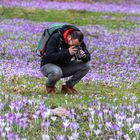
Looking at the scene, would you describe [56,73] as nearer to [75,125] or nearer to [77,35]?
[77,35]

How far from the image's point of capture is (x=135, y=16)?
3594 cm

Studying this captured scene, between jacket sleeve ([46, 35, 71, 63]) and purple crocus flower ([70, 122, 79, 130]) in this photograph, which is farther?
jacket sleeve ([46, 35, 71, 63])

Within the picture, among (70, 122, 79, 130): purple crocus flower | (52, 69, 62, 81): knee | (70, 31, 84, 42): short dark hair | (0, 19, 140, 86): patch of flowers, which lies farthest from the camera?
(0, 19, 140, 86): patch of flowers

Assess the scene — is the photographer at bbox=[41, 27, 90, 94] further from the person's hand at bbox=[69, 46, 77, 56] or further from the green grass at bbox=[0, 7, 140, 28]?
the green grass at bbox=[0, 7, 140, 28]

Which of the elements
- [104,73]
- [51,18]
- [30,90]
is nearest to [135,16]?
[51,18]

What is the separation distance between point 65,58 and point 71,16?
78.6ft

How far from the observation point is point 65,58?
8898 millimetres

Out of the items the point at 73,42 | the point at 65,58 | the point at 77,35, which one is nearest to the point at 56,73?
the point at 65,58

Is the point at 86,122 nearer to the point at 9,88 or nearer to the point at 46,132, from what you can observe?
the point at 46,132

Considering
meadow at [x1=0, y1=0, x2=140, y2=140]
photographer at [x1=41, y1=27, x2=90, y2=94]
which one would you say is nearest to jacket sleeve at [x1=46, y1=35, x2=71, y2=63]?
photographer at [x1=41, y1=27, x2=90, y2=94]

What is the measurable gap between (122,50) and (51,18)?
14.1m

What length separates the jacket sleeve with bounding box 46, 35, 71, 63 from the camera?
8.70 meters

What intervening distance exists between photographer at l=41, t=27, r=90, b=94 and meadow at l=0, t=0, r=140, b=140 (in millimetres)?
358

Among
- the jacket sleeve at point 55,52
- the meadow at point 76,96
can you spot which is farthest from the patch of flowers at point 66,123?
the jacket sleeve at point 55,52
